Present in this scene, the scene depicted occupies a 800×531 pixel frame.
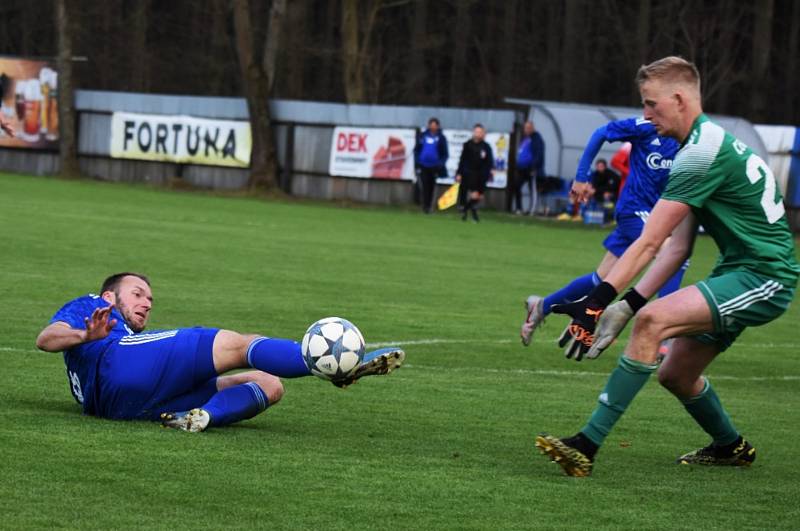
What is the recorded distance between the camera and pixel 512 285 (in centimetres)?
1755

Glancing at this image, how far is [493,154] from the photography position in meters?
33.9

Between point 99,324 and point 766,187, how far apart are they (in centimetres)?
316

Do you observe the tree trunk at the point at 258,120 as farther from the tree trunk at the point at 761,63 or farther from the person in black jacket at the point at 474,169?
the tree trunk at the point at 761,63

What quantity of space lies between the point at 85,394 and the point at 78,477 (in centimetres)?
154

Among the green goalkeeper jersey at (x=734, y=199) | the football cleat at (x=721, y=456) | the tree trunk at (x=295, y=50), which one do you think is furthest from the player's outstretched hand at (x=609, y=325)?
the tree trunk at (x=295, y=50)

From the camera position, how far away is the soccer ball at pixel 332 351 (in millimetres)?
6797

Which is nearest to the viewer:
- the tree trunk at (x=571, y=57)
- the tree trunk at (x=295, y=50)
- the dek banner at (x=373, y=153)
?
the dek banner at (x=373, y=153)

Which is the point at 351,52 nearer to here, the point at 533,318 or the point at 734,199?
the point at 533,318

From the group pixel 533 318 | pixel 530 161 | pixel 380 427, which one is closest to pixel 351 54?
pixel 530 161

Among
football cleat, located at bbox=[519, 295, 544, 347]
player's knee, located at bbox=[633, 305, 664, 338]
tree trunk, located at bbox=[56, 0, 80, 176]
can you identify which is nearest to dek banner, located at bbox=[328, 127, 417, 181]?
tree trunk, located at bbox=[56, 0, 80, 176]

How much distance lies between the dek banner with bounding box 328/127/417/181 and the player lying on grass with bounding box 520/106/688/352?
23.5 meters

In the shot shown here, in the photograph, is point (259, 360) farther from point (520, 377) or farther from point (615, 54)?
point (615, 54)

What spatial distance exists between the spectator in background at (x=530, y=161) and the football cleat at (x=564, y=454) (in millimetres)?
25670

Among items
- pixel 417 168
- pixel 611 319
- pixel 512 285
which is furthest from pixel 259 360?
pixel 417 168
